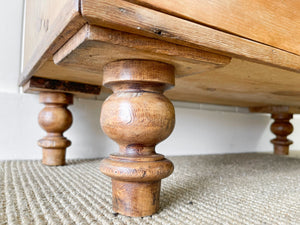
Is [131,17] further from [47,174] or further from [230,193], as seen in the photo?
[47,174]

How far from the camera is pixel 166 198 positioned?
507 millimetres

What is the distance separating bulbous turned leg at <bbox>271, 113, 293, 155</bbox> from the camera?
54.0 inches

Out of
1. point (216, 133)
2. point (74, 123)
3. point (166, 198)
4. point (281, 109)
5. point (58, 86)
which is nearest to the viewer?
point (166, 198)

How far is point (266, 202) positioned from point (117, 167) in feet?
1.09

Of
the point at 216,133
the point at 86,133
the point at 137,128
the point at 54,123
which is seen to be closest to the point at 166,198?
the point at 137,128

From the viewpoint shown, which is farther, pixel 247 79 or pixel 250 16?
pixel 247 79

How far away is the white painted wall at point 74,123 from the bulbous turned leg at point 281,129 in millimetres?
274

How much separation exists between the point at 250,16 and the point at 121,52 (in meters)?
0.23

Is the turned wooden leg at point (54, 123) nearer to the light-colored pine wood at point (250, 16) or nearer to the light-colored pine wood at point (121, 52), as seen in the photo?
the light-colored pine wood at point (121, 52)

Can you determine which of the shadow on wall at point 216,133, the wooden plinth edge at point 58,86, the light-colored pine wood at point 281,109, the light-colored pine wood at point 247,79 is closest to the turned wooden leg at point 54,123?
the wooden plinth edge at point 58,86

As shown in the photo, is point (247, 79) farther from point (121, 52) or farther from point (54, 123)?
point (54, 123)

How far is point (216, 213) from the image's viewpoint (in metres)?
0.44

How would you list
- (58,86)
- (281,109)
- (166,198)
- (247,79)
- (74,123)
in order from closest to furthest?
(166,198) < (247,79) < (58,86) < (74,123) < (281,109)

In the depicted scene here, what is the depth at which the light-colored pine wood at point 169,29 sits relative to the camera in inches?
11.4
